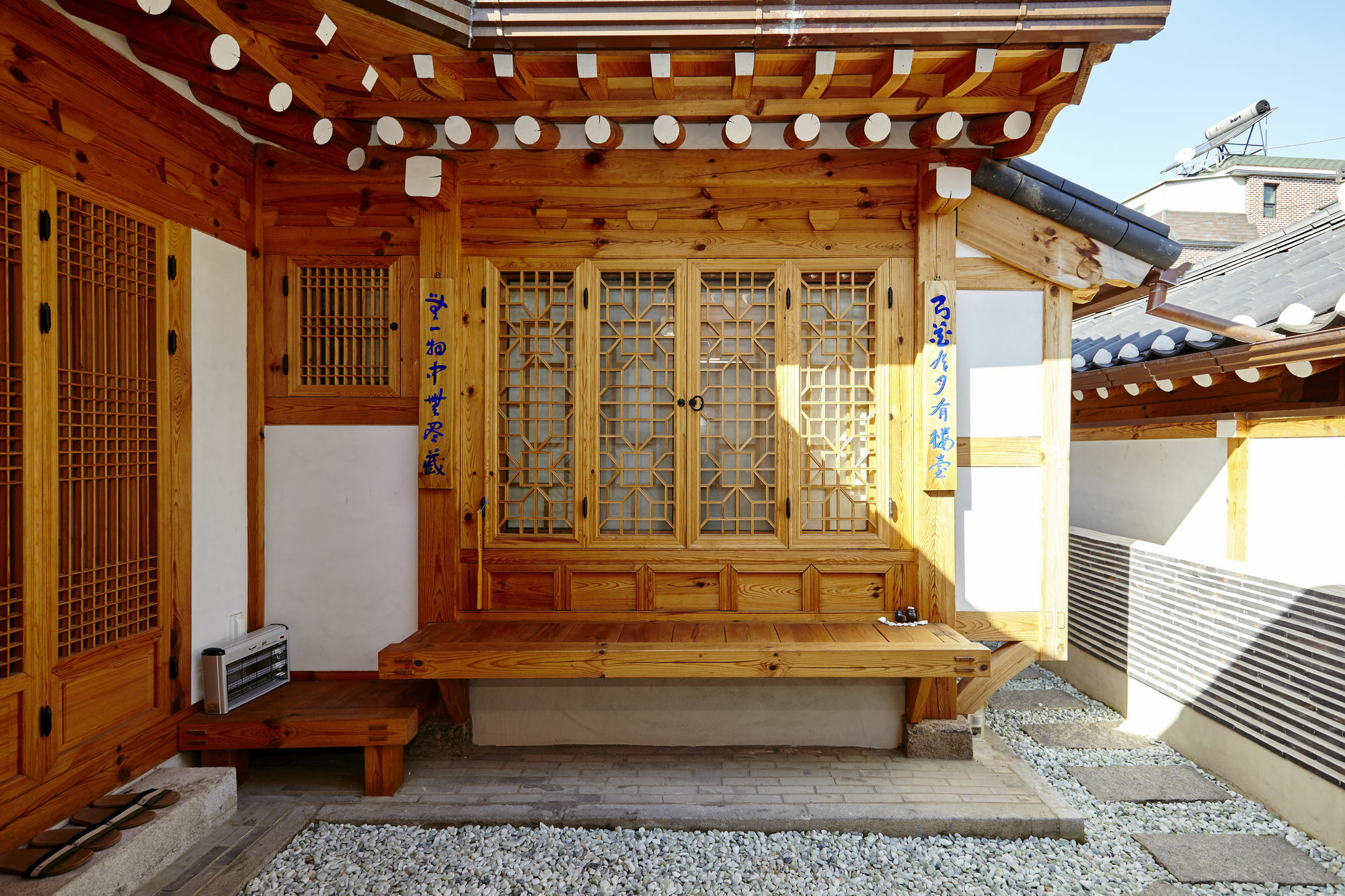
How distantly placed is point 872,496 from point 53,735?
431 centimetres

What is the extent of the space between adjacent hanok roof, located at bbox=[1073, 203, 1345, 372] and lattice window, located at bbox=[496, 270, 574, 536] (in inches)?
178

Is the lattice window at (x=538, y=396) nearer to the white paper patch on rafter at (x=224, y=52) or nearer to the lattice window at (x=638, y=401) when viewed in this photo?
the lattice window at (x=638, y=401)

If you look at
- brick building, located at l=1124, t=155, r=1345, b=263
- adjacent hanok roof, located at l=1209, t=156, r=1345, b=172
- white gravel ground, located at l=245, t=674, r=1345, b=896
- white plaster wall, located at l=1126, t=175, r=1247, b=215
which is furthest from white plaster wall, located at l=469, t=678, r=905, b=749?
adjacent hanok roof, located at l=1209, t=156, r=1345, b=172

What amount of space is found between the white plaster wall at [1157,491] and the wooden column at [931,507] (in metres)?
2.19

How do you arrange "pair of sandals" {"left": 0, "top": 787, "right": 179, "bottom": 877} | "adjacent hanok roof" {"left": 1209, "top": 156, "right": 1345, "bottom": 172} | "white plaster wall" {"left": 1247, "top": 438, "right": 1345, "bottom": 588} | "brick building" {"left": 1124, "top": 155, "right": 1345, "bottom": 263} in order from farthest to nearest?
"adjacent hanok roof" {"left": 1209, "top": 156, "right": 1345, "bottom": 172}
"brick building" {"left": 1124, "top": 155, "right": 1345, "bottom": 263}
"white plaster wall" {"left": 1247, "top": 438, "right": 1345, "bottom": 588}
"pair of sandals" {"left": 0, "top": 787, "right": 179, "bottom": 877}

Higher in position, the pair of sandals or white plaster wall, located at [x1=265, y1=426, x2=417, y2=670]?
white plaster wall, located at [x1=265, y1=426, x2=417, y2=670]

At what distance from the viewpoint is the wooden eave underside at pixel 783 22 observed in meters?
3.02

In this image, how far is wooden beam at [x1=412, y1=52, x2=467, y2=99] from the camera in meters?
3.32

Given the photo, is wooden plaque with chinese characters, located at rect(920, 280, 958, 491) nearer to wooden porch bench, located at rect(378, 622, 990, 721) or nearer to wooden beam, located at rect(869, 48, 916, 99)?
wooden porch bench, located at rect(378, 622, 990, 721)

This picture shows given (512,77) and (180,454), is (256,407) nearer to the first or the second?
(180,454)

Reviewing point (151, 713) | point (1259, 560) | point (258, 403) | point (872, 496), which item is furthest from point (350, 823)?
point (1259, 560)

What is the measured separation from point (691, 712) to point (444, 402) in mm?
2454

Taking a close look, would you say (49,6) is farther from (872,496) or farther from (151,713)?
(872,496)


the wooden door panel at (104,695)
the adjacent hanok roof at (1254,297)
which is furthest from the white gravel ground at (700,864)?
the adjacent hanok roof at (1254,297)
